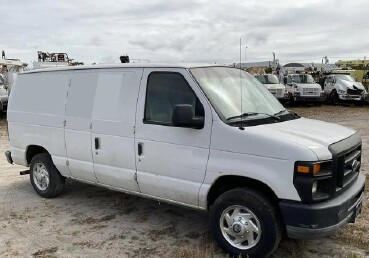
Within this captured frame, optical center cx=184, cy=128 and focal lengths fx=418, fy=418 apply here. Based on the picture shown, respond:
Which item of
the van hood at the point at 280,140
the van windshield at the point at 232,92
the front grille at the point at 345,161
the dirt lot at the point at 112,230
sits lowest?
the dirt lot at the point at 112,230

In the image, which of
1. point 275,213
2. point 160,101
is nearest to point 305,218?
point 275,213

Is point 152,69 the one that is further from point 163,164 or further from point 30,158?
point 30,158

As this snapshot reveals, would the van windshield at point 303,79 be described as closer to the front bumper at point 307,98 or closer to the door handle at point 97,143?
the front bumper at point 307,98

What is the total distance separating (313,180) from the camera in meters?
3.66

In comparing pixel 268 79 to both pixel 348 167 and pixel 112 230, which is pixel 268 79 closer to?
pixel 112 230

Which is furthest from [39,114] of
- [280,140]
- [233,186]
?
[280,140]

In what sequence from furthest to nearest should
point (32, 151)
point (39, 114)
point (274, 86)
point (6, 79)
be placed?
1. point (274, 86)
2. point (6, 79)
3. point (32, 151)
4. point (39, 114)

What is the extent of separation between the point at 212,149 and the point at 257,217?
0.80 m

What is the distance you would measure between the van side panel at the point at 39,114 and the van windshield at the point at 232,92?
89.0 inches

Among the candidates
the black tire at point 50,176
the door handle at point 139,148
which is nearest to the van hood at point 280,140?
the door handle at point 139,148

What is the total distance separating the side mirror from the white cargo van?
0.01 metres

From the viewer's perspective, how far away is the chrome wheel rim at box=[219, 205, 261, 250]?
4.07 metres

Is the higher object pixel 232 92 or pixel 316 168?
pixel 232 92

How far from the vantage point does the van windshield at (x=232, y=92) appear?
441 centimetres
